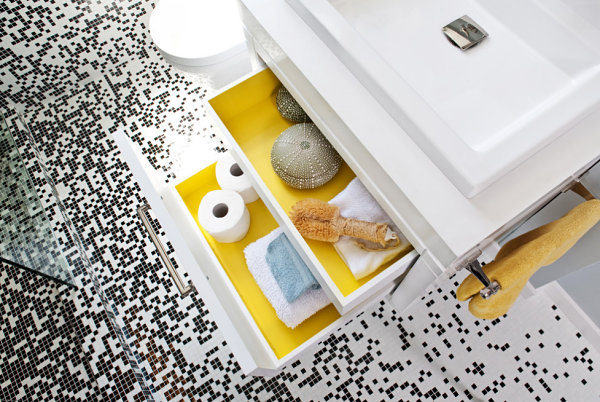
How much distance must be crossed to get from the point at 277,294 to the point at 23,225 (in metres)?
0.95

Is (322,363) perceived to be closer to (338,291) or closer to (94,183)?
(338,291)

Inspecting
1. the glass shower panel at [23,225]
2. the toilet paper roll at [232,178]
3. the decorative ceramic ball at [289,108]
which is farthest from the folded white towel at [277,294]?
the glass shower panel at [23,225]

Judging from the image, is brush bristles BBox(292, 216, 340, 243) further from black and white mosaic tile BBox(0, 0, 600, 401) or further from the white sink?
black and white mosaic tile BBox(0, 0, 600, 401)

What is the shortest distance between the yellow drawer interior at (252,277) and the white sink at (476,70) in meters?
0.55

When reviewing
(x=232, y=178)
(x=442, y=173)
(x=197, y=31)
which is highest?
(x=197, y=31)

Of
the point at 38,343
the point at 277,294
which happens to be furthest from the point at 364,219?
the point at 38,343

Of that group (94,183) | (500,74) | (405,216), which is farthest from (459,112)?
(94,183)

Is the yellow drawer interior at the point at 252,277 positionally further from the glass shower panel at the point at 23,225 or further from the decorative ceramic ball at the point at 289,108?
the glass shower panel at the point at 23,225

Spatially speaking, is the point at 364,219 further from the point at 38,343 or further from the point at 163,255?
the point at 38,343

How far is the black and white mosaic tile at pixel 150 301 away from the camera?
141cm

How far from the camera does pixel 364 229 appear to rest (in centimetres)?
94

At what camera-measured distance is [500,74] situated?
2.76 feet

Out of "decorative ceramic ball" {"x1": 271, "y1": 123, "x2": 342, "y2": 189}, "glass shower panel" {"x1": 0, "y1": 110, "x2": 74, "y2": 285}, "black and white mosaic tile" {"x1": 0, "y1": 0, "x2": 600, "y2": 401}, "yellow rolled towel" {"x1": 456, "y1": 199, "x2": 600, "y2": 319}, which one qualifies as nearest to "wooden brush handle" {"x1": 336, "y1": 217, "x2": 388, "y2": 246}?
"decorative ceramic ball" {"x1": 271, "y1": 123, "x2": 342, "y2": 189}

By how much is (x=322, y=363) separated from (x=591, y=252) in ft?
2.77
